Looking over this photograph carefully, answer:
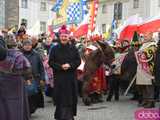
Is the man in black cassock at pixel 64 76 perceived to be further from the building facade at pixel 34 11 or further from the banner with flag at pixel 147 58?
the building facade at pixel 34 11

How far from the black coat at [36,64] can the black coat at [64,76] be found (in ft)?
2.41

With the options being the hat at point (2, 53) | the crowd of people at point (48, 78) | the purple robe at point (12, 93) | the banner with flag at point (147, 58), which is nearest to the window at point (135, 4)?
the crowd of people at point (48, 78)

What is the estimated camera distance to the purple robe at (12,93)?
716cm

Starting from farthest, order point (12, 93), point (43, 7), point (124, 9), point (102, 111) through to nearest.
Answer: point (43, 7), point (124, 9), point (102, 111), point (12, 93)

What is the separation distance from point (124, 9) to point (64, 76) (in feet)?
189

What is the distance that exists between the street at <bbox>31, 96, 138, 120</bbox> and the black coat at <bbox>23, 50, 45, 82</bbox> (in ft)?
2.98

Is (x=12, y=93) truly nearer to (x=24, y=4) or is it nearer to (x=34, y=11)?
(x=24, y=4)

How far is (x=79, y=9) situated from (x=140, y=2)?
151ft

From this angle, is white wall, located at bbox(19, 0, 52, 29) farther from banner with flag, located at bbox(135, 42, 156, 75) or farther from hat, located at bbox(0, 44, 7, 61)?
hat, located at bbox(0, 44, 7, 61)

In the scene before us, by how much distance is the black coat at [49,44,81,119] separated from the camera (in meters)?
10.2

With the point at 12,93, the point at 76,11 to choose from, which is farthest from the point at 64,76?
the point at 76,11

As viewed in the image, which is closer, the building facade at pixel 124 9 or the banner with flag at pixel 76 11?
the banner with flag at pixel 76 11

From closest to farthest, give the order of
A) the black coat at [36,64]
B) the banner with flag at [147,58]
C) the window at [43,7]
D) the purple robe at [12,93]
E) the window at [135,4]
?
the purple robe at [12,93] → the black coat at [36,64] → the banner with flag at [147,58] → the window at [135,4] → the window at [43,7]

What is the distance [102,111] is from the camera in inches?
492
